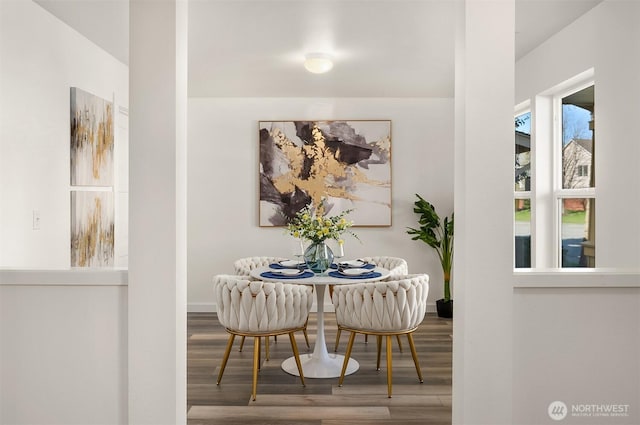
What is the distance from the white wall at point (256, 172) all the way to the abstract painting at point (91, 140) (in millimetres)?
1603

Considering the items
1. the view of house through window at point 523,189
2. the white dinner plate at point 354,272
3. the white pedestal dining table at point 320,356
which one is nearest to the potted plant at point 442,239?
the view of house through window at point 523,189

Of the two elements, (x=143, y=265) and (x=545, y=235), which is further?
(x=545, y=235)

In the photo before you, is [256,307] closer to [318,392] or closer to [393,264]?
[318,392]

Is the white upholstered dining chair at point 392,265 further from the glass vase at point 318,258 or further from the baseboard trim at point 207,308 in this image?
the baseboard trim at point 207,308

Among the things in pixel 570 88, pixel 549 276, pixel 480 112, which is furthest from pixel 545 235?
pixel 480 112

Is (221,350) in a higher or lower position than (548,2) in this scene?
lower

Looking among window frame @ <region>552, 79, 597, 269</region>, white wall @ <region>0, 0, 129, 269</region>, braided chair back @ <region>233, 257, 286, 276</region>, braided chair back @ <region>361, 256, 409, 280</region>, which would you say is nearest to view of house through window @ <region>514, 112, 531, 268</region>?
window frame @ <region>552, 79, 597, 269</region>

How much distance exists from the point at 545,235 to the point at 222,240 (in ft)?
11.2

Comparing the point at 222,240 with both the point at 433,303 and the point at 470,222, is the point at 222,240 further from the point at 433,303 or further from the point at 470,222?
the point at 470,222

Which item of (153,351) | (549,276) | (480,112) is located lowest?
(153,351)

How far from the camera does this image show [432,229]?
222 inches

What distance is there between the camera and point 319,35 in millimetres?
3605

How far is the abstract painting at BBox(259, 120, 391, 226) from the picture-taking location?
564 centimetres

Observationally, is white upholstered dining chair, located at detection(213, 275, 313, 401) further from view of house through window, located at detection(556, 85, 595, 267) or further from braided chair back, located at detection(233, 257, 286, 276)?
view of house through window, located at detection(556, 85, 595, 267)
